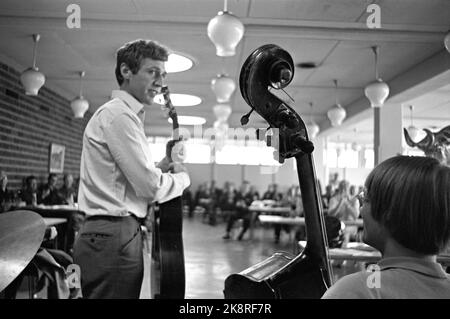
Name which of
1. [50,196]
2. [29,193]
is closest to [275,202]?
[50,196]

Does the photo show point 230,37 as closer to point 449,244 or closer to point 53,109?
point 449,244

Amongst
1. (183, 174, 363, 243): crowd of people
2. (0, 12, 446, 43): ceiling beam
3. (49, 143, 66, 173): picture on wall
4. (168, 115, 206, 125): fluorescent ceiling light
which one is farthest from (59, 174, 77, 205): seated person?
(168, 115, 206, 125): fluorescent ceiling light

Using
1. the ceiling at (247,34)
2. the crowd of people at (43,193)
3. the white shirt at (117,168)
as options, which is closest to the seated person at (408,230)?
the white shirt at (117,168)

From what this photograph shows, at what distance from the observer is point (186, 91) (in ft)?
21.5

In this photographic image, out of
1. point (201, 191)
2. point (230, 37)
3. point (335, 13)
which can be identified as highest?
point (335, 13)

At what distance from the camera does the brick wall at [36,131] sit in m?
4.07

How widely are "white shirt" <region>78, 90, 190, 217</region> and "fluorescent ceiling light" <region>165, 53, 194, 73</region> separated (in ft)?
11.3

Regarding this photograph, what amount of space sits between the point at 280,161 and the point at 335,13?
9.49 ft

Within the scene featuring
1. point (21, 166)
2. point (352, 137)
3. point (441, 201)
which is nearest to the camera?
point (441, 201)

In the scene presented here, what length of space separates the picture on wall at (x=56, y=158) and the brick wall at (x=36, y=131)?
8cm

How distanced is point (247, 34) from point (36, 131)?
11.3ft

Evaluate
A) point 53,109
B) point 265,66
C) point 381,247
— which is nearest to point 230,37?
point 265,66

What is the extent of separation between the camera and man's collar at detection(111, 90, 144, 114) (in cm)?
119

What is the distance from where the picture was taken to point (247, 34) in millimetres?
3781
